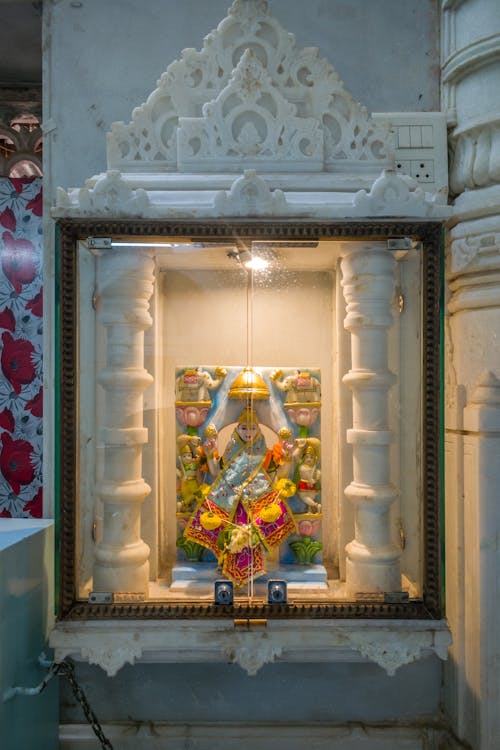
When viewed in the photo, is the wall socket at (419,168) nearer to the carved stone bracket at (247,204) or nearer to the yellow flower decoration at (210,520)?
the carved stone bracket at (247,204)

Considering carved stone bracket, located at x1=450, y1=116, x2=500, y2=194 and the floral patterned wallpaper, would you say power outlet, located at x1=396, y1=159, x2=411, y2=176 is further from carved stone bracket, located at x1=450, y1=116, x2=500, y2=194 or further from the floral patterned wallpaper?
the floral patterned wallpaper

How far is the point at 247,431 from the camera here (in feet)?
6.46

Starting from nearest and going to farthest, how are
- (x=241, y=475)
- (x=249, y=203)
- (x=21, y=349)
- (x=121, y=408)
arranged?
(x=249, y=203) → (x=121, y=408) → (x=241, y=475) → (x=21, y=349)

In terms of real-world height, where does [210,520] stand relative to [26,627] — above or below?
above

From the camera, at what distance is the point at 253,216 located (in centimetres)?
171

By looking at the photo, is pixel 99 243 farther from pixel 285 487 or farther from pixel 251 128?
pixel 285 487

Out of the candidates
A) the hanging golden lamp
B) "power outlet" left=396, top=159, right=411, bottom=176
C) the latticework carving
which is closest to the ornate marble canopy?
the latticework carving

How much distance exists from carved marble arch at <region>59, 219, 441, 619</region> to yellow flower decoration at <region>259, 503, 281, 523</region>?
0.03ft

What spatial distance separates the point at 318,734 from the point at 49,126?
7.82ft

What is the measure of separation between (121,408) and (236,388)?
384 mm

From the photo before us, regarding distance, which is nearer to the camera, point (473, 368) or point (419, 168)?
point (473, 368)

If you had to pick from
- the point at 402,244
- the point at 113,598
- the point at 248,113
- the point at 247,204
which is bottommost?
the point at 113,598

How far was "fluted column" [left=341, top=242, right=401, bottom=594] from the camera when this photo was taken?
71.1 inches

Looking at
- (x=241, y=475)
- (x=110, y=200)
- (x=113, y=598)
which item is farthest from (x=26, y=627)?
(x=110, y=200)
